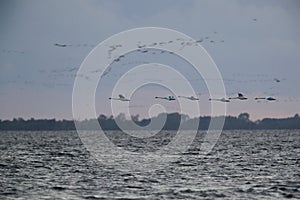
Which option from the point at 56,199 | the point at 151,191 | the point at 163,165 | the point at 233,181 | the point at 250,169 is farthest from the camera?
the point at 163,165

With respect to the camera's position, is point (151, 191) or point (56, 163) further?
point (56, 163)

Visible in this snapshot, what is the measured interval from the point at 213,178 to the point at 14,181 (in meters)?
18.6

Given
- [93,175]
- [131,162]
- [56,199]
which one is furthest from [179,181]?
[131,162]

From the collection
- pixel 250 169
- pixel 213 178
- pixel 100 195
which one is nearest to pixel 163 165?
pixel 250 169

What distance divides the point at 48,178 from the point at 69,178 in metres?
2.00

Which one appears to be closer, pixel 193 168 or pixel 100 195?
pixel 100 195

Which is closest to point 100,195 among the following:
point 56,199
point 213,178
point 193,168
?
point 56,199

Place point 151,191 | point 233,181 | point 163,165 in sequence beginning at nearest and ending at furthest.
A: point 151,191, point 233,181, point 163,165

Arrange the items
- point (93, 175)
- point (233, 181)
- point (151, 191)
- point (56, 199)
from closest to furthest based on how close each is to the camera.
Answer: point (56, 199) < point (151, 191) < point (233, 181) < point (93, 175)

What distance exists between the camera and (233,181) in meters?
55.2

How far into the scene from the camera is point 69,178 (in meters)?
57.8

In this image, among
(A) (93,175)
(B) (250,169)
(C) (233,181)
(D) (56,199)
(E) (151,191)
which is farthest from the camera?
(B) (250,169)

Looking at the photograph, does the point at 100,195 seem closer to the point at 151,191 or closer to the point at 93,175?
the point at 151,191

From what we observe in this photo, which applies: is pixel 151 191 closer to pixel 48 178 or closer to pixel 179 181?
pixel 179 181
